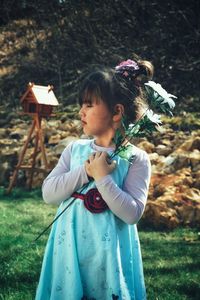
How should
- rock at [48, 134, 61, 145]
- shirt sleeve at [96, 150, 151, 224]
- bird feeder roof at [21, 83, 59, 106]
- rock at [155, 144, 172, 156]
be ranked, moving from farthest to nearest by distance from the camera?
rock at [48, 134, 61, 145], rock at [155, 144, 172, 156], bird feeder roof at [21, 83, 59, 106], shirt sleeve at [96, 150, 151, 224]

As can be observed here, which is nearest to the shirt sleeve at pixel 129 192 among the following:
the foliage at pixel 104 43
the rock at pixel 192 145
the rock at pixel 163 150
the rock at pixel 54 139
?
the rock at pixel 192 145

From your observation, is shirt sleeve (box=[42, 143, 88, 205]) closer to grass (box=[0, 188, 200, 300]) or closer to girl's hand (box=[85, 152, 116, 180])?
girl's hand (box=[85, 152, 116, 180])

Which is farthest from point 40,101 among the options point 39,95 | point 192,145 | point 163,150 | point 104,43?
point 104,43

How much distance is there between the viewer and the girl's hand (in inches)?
77.8

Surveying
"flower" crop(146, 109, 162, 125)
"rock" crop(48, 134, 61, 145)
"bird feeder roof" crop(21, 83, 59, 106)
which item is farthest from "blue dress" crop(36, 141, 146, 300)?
"rock" crop(48, 134, 61, 145)

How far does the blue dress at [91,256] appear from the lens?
6.52 ft

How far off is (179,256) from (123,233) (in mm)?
2293

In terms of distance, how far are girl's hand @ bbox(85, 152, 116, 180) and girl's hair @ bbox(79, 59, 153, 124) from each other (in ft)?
0.76

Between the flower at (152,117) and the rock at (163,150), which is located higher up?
the flower at (152,117)

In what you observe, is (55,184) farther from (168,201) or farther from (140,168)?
(168,201)

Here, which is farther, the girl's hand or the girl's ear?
the girl's ear

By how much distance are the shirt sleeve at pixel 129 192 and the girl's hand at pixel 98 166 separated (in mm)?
23

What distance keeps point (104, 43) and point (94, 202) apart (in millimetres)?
10069

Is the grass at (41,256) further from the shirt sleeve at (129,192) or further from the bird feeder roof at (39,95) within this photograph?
the bird feeder roof at (39,95)
